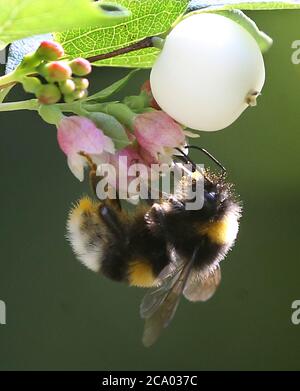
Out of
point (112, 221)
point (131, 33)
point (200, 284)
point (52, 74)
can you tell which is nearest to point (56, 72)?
point (52, 74)

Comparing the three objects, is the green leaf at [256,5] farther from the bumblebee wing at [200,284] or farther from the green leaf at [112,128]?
the bumblebee wing at [200,284]

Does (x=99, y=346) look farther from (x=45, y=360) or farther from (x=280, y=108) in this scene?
(x=280, y=108)

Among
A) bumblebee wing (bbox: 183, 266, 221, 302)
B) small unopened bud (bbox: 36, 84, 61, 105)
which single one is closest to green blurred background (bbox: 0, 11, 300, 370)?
bumblebee wing (bbox: 183, 266, 221, 302)

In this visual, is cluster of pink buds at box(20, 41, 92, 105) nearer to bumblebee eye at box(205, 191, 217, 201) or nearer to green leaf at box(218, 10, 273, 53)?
green leaf at box(218, 10, 273, 53)

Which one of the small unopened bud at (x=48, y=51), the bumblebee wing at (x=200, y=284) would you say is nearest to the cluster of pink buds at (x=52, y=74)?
the small unopened bud at (x=48, y=51)

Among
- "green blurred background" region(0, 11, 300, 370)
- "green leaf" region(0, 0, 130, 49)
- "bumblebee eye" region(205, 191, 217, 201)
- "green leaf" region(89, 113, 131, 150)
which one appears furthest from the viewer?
"green blurred background" region(0, 11, 300, 370)

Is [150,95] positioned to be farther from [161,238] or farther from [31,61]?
[161,238]

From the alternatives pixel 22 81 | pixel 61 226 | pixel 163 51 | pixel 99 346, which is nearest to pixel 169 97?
pixel 163 51
